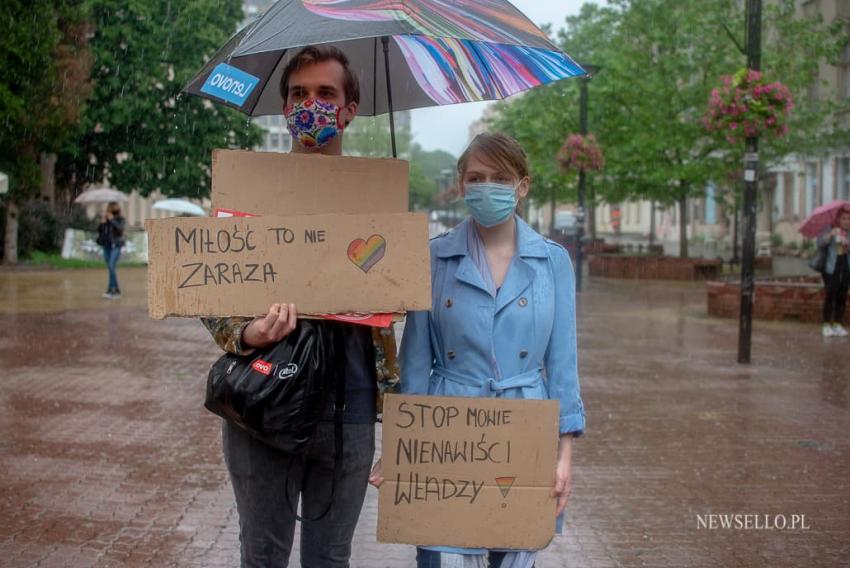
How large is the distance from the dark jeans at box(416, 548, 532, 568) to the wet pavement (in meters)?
1.97

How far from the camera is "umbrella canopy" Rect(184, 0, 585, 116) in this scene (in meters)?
2.81

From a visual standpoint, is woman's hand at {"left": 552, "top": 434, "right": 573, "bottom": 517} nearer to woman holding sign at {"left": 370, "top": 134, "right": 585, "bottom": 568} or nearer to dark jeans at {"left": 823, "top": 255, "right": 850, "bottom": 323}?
woman holding sign at {"left": 370, "top": 134, "right": 585, "bottom": 568}

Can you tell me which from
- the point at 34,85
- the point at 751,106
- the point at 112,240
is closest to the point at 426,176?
the point at 34,85

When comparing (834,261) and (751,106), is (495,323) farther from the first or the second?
(834,261)

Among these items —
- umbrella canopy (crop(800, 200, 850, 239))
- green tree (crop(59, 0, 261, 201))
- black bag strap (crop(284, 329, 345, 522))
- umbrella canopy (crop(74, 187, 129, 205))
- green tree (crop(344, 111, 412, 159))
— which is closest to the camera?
black bag strap (crop(284, 329, 345, 522))

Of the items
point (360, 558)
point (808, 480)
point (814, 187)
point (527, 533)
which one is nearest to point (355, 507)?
point (527, 533)

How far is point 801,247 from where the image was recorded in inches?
1309

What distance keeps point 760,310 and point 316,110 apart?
52.9ft

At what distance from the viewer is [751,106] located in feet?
41.0

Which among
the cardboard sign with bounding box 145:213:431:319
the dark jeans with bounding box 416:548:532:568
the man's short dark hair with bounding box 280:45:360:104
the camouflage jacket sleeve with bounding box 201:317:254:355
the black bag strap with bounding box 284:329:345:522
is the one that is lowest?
the dark jeans with bounding box 416:548:532:568

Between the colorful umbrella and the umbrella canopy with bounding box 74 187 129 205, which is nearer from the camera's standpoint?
the colorful umbrella

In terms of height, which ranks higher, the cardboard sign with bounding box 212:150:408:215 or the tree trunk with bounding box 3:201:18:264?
the cardboard sign with bounding box 212:150:408:215

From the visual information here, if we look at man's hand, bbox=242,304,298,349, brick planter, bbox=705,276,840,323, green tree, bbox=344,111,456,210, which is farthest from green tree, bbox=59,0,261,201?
man's hand, bbox=242,304,298,349

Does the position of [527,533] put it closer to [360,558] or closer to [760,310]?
[360,558]
